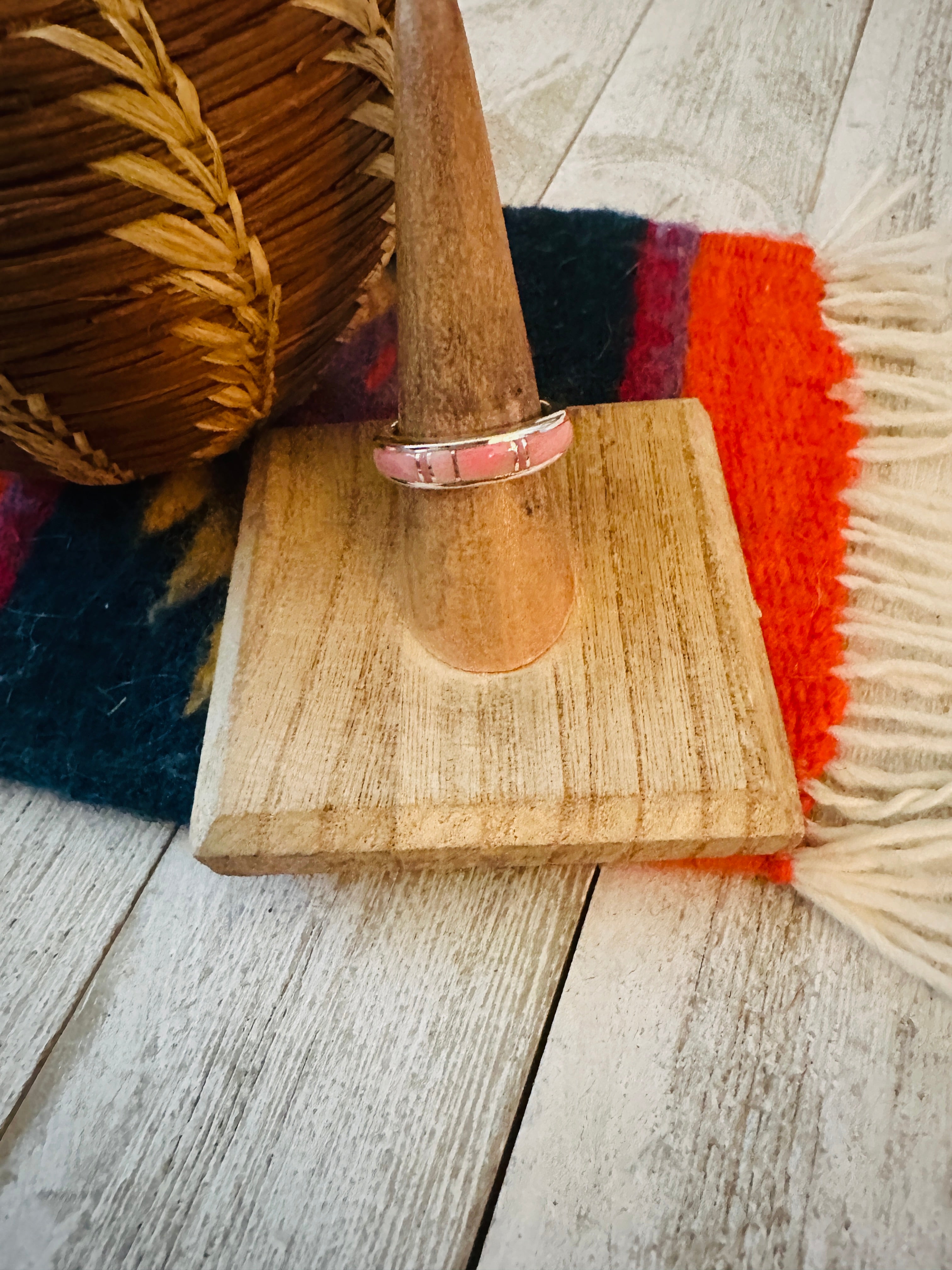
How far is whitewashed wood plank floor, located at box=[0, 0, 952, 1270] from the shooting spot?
1.04 feet

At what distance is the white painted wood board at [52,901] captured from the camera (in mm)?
368

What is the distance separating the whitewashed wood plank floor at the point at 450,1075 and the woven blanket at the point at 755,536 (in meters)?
0.03

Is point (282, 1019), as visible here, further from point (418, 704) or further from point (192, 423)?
point (192, 423)

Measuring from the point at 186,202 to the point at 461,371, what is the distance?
0.33 feet

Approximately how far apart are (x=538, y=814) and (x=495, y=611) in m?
0.08

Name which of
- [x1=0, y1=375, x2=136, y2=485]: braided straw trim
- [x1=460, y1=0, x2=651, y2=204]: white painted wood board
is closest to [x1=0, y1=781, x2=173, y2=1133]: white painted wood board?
[x1=0, y1=375, x2=136, y2=485]: braided straw trim

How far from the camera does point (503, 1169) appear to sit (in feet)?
1.07

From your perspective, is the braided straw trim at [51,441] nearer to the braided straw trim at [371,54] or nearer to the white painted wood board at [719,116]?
the braided straw trim at [371,54]

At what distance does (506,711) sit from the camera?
1.19 feet

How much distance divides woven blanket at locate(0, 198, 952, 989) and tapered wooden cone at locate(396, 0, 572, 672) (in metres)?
0.13

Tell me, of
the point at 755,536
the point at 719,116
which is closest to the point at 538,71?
the point at 719,116

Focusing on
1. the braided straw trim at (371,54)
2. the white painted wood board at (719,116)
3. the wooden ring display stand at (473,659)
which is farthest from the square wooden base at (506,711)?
the white painted wood board at (719,116)

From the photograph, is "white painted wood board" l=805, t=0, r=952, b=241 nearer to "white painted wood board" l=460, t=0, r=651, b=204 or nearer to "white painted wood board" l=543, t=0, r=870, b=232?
"white painted wood board" l=543, t=0, r=870, b=232

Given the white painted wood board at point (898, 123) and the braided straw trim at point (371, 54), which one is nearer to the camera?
the braided straw trim at point (371, 54)
